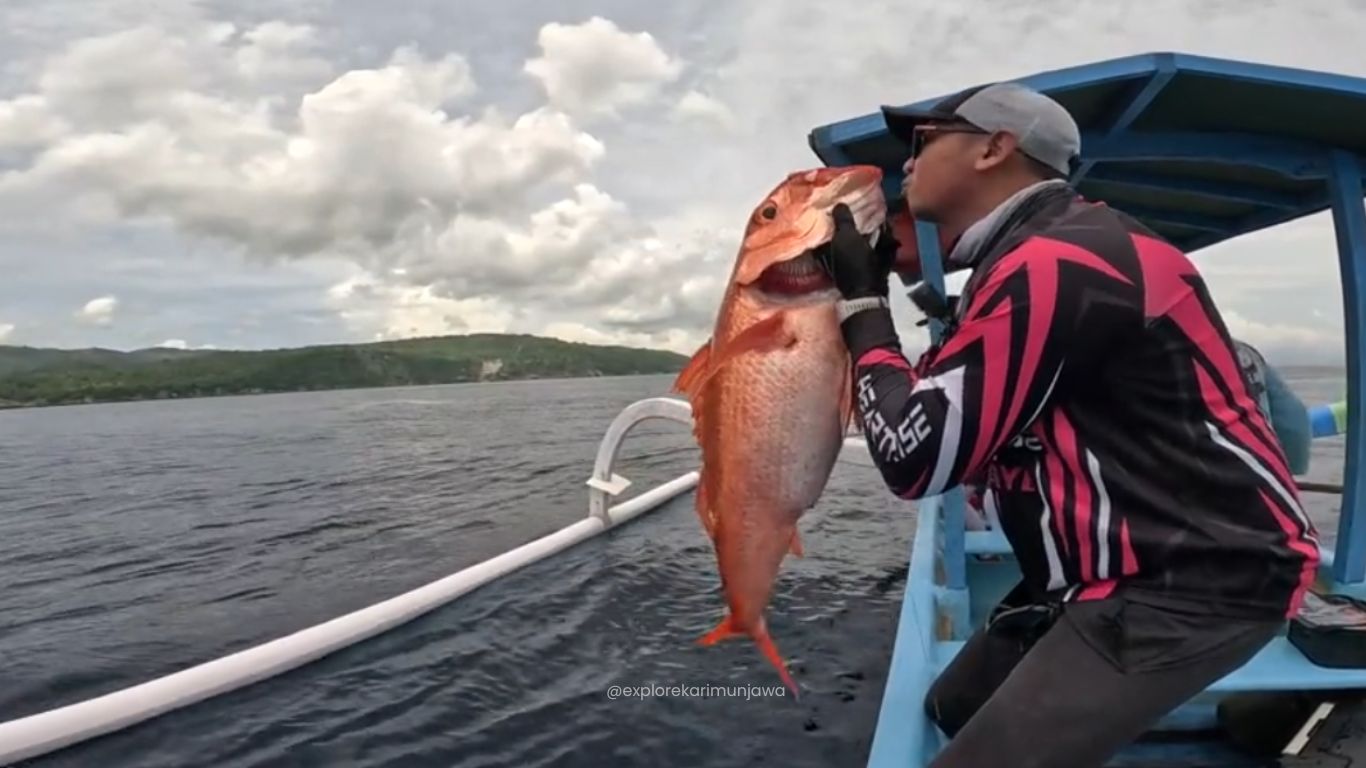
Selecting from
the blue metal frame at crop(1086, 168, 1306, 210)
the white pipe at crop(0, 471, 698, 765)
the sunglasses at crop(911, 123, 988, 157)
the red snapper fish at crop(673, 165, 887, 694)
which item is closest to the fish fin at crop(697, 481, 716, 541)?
the red snapper fish at crop(673, 165, 887, 694)

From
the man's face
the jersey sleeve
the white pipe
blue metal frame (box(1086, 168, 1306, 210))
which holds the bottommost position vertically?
the white pipe

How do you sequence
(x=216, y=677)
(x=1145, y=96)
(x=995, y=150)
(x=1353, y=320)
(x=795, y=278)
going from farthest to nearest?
1. (x=216, y=677)
2. (x=1353, y=320)
3. (x=1145, y=96)
4. (x=795, y=278)
5. (x=995, y=150)

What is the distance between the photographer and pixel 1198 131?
583cm

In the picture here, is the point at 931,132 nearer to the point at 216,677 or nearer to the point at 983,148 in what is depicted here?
the point at 983,148

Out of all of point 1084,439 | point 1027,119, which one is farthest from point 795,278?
point 1084,439

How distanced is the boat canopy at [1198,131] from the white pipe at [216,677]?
8.16m

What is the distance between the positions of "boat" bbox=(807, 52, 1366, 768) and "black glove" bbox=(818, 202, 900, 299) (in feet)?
3.21

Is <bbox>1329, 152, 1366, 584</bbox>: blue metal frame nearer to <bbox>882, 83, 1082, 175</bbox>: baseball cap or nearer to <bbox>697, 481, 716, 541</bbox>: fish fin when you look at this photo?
<bbox>882, 83, 1082, 175</bbox>: baseball cap

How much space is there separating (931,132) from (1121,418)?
46.8 inches

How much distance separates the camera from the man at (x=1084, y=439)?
267cm

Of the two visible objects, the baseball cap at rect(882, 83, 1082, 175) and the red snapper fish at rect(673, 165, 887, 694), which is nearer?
the baseball cap at rect(882, 83, 1082, 175)

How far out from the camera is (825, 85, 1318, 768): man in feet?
8.77

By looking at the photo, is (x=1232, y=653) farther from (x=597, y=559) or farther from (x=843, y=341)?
(x=597, y=559)

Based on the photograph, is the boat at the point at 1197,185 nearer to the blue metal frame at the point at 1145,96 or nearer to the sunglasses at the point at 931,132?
the blue metal frame at the point at 1145,96
